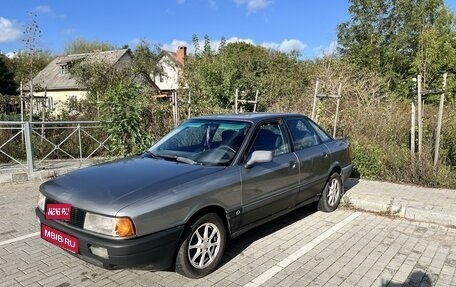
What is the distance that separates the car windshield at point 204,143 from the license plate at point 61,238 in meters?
1.45

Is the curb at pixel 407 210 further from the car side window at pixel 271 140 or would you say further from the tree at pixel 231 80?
the tree at pixel 231 80

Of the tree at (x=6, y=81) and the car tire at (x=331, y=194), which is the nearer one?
the car tire at (x=331, y=194)

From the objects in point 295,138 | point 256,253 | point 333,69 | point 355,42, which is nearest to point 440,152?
point 295,138

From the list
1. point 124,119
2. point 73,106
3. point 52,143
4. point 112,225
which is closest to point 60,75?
point 73,106

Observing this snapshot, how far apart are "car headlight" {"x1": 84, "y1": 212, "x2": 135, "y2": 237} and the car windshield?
1288 millimetres

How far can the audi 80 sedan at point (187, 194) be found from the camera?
3451 mm

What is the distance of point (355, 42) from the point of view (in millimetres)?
26469

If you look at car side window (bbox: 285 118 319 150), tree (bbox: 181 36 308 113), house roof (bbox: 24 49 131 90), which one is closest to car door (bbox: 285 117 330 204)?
car side window (bbox: 285 118 319 150)

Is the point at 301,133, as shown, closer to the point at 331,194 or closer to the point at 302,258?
the point at 331,194

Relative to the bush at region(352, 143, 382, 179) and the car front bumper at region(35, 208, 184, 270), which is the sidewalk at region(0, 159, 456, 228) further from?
the car front bumper at region(35, 208, 184, 270)

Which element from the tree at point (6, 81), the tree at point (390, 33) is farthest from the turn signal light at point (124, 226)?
the tree at point (6, 81)

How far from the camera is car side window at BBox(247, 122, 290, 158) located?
486cm

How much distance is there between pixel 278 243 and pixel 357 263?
1.01 metres

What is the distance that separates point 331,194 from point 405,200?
4.59ft
